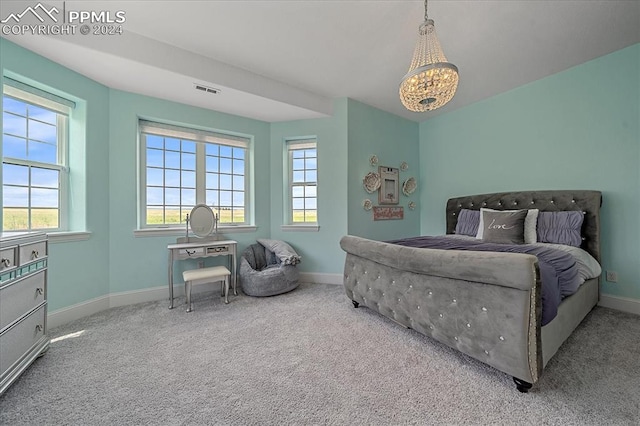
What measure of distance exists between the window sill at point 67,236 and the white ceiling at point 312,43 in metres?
1.66

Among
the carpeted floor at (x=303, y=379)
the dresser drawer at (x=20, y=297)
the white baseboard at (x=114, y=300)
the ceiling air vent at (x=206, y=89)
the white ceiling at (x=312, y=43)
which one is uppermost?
the white ceiling at (x=312, y=43)

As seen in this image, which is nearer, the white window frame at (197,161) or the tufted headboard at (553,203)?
the tufted headboard at (553,203)

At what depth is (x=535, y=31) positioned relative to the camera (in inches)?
88.5

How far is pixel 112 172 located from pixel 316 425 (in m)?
3.29

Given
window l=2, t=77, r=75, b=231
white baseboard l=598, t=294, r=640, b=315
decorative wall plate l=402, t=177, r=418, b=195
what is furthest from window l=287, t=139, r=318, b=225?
white baseboard l=598, t=294, r=640, b=315

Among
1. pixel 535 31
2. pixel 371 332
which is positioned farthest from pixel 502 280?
pixel 535 31

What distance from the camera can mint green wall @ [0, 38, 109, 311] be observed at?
230 centimetres

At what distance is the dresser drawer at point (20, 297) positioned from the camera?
1436 millimetres

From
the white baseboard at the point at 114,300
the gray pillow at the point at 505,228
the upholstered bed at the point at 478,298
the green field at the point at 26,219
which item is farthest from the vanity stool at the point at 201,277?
the gray pillow at the point at 505,228

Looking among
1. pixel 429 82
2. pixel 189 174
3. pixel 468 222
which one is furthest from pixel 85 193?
pixel 468 222

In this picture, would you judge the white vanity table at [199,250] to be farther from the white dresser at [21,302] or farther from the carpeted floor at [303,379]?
the white dresser at [21,302]

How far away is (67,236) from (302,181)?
2828 mm

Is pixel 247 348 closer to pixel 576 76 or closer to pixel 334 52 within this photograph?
Result: pixel 334 52

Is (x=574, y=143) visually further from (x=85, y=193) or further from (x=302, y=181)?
(x=85, y=193)
